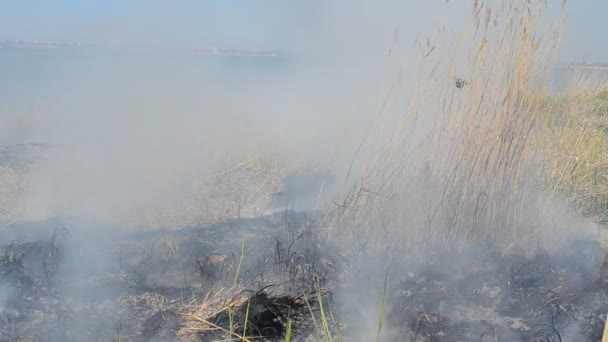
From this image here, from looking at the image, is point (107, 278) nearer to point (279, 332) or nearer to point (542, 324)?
point (279, 332)

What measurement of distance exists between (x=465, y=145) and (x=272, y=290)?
1.20 m

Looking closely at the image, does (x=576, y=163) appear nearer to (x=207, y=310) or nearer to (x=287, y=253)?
(x=287, y=253)

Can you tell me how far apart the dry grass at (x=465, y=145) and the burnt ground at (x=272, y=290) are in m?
0.18

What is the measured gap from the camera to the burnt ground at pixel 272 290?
2.16 metres

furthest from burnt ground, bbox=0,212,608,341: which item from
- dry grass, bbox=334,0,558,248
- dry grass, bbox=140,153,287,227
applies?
dry grass, bbox=140,153,287,227

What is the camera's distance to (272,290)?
2.41 metres

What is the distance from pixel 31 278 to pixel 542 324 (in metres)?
2.03

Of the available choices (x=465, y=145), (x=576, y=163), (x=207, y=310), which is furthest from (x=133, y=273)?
(x=576, y=163)

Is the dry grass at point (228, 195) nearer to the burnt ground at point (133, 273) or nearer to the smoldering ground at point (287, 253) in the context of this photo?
the smoldering ground at point (287, 253)

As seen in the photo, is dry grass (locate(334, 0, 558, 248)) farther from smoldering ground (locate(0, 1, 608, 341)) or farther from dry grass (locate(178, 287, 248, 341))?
dry grass (locate(178, 287, 248, 341))

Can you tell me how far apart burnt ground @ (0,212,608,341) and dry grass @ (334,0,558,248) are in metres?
0.18

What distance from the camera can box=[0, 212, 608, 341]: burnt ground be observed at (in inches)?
85.0

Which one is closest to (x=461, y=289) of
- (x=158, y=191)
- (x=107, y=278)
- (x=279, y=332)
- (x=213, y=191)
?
(x=279, y=332)

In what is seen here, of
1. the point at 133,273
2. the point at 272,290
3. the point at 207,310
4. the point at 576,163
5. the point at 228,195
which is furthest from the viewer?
the point at 228,195
